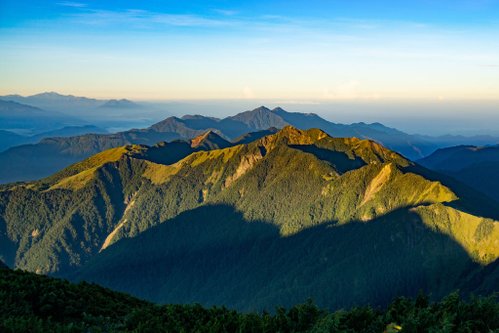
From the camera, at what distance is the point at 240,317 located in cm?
4091

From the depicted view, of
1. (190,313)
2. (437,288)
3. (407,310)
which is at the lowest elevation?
(437,288)

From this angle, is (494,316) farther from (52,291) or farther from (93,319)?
(52,291)

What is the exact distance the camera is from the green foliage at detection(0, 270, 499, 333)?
3416cm

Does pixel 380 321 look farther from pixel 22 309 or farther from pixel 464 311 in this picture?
pixel 22 309

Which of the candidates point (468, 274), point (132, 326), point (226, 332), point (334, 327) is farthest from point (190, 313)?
point (468, 274)

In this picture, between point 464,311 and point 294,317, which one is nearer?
point 464,311

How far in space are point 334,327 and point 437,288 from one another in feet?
608

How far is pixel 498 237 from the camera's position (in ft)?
638

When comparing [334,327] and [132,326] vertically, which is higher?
[334,327]

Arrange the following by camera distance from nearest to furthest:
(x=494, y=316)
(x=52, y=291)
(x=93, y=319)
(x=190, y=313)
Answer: (x=494, y=316), (x=93, y=319), (x=190, y=313), (x=52, y=291)

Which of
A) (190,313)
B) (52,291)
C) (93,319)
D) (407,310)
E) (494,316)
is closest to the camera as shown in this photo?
(494,316)

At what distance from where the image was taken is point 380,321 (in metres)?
36.0

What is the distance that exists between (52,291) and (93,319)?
961cm

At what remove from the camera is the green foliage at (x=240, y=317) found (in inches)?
1345
